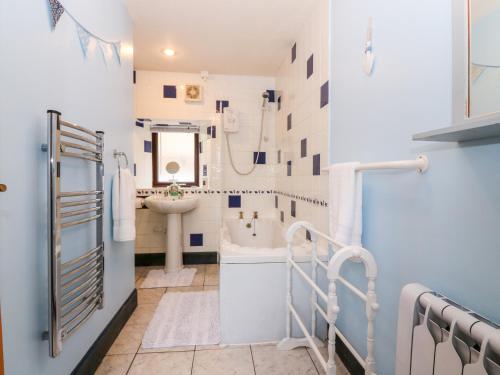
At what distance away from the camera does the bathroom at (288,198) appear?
729 millimetres

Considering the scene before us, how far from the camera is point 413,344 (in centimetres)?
77

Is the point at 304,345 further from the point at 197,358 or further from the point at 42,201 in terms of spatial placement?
the point at 42,201

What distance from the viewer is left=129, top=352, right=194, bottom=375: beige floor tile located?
1.42 meters

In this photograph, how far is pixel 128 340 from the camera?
169 cm

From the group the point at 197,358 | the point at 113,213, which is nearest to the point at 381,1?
the point at 113,213

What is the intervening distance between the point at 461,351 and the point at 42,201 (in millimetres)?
1431

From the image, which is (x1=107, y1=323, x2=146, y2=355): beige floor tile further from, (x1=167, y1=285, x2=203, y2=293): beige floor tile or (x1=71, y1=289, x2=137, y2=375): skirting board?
(x1=167, y1=285, x2=203, y2=293): beige floor tile

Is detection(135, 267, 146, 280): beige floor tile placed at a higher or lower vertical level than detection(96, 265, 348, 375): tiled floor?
higher

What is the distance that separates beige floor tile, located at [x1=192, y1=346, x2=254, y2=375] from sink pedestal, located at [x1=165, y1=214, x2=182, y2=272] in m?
1.40

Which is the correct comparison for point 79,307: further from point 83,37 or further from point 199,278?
point 199,278

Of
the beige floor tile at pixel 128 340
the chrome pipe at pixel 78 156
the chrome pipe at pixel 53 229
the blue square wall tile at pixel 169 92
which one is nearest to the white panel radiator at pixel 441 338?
the chrome pipe at pixel 53 229

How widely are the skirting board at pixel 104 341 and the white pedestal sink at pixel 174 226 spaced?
81 centimetres

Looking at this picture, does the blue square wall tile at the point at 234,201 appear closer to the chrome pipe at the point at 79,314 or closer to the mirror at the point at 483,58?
the chrome pipe at the point at 79,314

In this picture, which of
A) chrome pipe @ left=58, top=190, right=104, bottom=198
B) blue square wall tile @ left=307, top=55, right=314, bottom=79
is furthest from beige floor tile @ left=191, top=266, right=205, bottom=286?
blue square wall tile @ left=307, top=55, right=314, bottom=79
